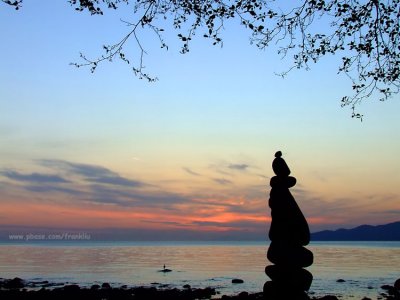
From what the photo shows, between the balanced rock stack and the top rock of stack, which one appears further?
the top rock of stack

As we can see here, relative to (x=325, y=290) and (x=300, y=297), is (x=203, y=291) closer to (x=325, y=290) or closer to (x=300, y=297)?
(x=325, y=290)

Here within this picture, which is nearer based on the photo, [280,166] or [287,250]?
[287,250]

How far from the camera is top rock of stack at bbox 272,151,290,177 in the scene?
46.8 feet

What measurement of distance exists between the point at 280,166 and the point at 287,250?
8.48 ft

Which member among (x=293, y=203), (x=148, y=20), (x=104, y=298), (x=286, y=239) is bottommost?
(x=104, y=298)

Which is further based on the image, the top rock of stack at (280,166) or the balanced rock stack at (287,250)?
the top rock of stack at (280,166)

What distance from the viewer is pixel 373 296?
136 ft

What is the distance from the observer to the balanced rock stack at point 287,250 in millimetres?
13586

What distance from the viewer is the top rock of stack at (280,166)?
14258mm

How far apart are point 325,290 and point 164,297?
19.6m

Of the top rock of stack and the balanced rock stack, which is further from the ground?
the top rock of stack

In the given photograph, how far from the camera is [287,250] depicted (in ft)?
45.3

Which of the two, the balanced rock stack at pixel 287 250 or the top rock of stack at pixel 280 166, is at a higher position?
the top rock of stack at pixel 280 166

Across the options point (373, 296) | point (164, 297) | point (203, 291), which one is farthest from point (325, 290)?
point (164, 297)
